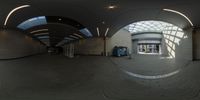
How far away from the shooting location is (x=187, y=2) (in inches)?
669

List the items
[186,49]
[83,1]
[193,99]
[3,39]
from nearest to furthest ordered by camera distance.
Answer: [193,99] → [83,1] → [3,39] → [186,49]

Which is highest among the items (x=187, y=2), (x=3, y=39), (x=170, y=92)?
(x=187, y=2)

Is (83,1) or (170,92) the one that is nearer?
(170,92)

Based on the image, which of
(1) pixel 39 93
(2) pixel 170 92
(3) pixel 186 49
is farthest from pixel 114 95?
(3) pixel 186 49

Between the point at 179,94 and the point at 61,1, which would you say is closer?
the point at 179,94

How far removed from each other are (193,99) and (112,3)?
483 inches

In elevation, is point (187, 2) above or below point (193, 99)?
above

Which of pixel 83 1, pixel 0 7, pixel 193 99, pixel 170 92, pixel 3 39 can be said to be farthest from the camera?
pixel 3 39

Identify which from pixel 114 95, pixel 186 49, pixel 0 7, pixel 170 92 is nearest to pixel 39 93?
pixel 114 95

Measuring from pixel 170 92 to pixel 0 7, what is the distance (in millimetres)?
16894

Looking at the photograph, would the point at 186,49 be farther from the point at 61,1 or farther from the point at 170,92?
the point at 170,92

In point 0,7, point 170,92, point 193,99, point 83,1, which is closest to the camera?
point 193,99

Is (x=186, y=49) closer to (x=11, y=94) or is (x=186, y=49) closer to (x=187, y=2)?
(x=187, y=2)

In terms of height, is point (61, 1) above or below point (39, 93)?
above
